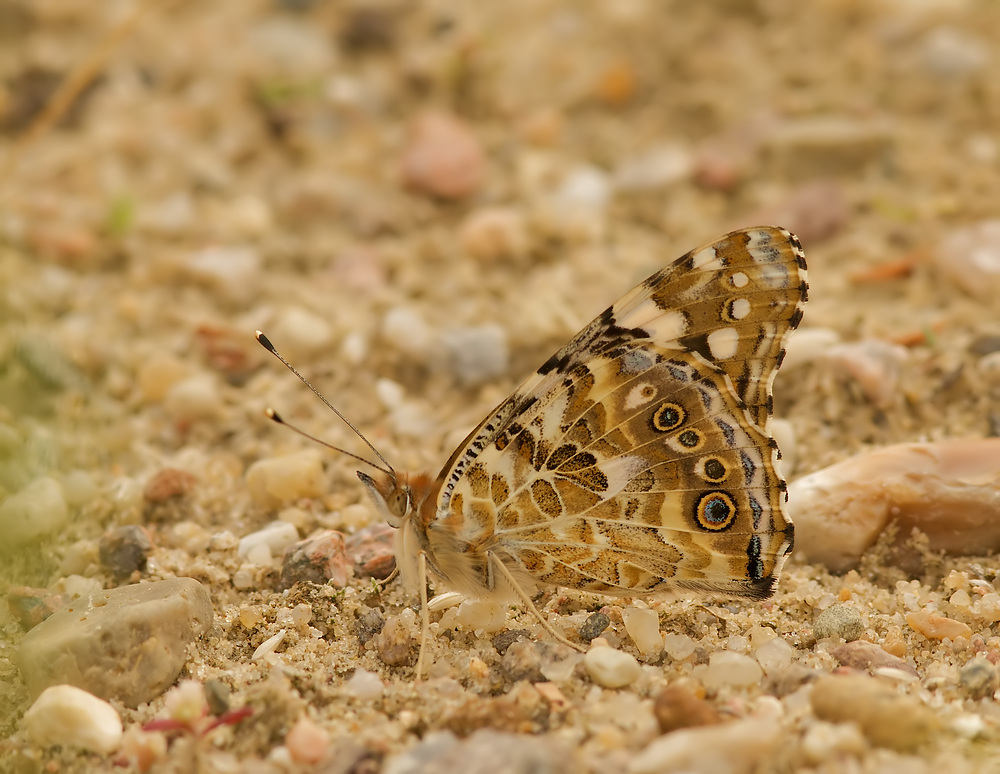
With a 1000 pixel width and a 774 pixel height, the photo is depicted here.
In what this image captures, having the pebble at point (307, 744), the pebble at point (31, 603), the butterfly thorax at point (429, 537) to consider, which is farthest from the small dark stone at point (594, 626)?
the pebble at point (31, 603)

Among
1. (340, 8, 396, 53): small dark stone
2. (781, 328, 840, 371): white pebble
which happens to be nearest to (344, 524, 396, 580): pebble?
(781, 328, 840, 371): white pebble

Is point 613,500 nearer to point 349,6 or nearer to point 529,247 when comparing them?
point 529,247

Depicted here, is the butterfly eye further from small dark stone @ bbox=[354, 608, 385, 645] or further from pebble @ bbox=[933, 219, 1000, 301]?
pebble @ bbox=[933, 219, 1000, 301]

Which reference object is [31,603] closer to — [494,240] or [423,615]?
[423,615]

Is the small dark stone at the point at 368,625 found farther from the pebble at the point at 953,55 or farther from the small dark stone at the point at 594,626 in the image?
the pebble at the point at 953,55

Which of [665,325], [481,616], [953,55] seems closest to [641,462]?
[665,325]
